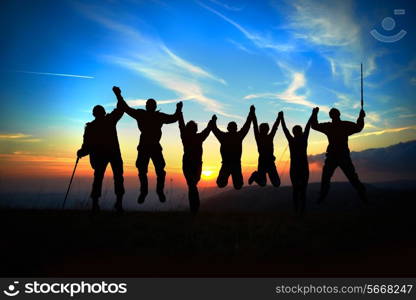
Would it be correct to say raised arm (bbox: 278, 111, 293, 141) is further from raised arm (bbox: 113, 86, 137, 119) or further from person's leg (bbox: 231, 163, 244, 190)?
raised arm (bbox: 113, 86, 137, 119)

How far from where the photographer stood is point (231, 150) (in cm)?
1067

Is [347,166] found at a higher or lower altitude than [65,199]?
higher

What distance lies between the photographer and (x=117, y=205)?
384 inches

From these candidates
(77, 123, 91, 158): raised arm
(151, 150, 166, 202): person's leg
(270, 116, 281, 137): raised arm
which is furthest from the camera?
(270, 116, 281, 137): raised arm

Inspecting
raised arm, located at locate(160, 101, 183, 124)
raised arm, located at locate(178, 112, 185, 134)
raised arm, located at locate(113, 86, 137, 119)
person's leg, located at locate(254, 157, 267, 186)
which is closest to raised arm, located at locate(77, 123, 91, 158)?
raised arm, located at locate(113, 86, 137, 119)

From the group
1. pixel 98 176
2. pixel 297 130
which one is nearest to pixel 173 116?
pixel 98 176

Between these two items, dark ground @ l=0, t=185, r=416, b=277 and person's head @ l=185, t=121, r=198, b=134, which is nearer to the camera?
dark ground @ l=0, t=185, r=416, b=277

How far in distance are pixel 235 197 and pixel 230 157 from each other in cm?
15670

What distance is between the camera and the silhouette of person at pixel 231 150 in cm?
1058

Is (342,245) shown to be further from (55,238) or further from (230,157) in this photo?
(55,238)

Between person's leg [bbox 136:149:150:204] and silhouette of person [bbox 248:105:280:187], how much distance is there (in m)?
3.44

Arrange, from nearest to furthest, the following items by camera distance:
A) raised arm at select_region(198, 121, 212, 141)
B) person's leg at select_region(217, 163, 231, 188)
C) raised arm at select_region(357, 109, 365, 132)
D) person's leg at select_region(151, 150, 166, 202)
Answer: person's leg at select_region(151, 150, 166, 202) < raised arm at select_region(198, 121, 212, 141) < raised arm at select_region(357, 109, 365, 132) < person's leg at select_region(217, 163, 231, 188)

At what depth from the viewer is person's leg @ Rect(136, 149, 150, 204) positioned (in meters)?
9.94

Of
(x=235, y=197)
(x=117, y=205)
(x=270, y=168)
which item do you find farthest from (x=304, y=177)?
(x=235, y=197)
